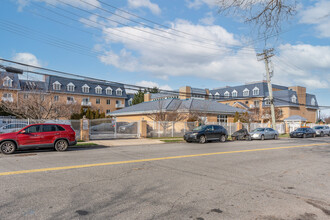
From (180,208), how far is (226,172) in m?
3.89

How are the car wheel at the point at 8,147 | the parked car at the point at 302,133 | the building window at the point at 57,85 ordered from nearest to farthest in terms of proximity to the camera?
the car wheel at the point at 8,147 < the parked car at the point at 302,133 < the building window at the point at 57,85

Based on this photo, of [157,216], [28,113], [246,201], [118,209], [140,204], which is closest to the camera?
[157,216]

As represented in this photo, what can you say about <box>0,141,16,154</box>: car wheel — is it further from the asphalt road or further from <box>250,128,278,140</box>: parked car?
<box>250,128,278,140</box>: parked car

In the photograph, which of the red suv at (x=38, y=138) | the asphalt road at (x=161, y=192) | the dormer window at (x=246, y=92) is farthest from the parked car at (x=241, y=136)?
the dormer window at (x=246, y=92)

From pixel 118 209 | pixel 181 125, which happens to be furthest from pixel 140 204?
pixel 181 125

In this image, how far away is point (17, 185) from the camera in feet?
20.4

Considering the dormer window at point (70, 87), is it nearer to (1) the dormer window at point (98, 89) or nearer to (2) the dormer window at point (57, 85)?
(2) the dormer window at point (57, 85)

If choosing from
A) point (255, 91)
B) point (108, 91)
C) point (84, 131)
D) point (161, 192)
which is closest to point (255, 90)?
point (255, 91)

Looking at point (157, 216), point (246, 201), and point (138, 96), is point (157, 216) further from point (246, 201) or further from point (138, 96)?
point (138, 96)

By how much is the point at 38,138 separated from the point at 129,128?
1134 centimetres

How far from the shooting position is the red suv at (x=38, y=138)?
12.4 meters

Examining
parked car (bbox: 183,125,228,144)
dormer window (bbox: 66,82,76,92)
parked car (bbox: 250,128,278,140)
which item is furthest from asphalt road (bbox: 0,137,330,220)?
dormer window (bbox: 66,82,76,92)

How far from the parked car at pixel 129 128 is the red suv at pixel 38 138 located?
9087 mm

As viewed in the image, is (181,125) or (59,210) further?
(181,125)
